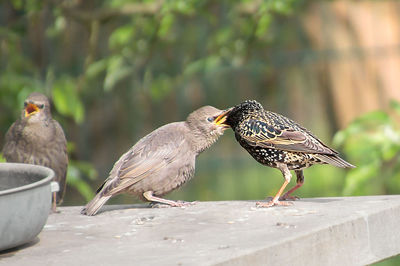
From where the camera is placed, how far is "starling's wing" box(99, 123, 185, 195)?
4156mm

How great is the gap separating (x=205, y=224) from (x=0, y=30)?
3625 millimetres

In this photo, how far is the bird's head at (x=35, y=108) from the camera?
490 centimetres

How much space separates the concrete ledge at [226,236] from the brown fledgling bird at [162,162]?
5.4 inches

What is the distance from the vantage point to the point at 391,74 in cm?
891

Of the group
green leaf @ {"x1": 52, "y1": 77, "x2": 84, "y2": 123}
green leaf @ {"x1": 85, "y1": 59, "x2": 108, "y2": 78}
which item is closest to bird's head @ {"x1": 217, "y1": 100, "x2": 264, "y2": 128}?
green leaf @ {"x1": 52, "y1": 77, "x2": 84, "y2": 123}

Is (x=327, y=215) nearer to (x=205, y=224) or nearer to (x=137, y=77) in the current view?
(x=205, y=224)

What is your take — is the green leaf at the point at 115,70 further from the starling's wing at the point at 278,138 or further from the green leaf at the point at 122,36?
the starling's wing at the point at 278,138

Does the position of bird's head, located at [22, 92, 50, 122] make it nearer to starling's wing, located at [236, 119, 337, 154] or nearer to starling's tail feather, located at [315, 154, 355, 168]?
starling's wing, located at [236, 119, 337, 154]

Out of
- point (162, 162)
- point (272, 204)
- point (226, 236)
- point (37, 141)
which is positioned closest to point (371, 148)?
point (272, 204)

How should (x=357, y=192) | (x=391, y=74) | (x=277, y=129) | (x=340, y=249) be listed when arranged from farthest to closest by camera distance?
1. (x=391, y=74)
2. (x=357, y=192)
3. (x=277, y=129)
4. (x=340, y=249)

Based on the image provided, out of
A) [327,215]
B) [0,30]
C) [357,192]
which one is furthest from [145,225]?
[0,30]

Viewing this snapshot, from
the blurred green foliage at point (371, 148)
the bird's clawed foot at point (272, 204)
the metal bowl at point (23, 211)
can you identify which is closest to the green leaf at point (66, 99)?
the blurred green foliage at point (371, 148)

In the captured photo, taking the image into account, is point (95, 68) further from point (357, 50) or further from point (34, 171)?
point (34, 171)

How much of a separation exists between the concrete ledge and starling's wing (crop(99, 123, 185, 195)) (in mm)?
135
